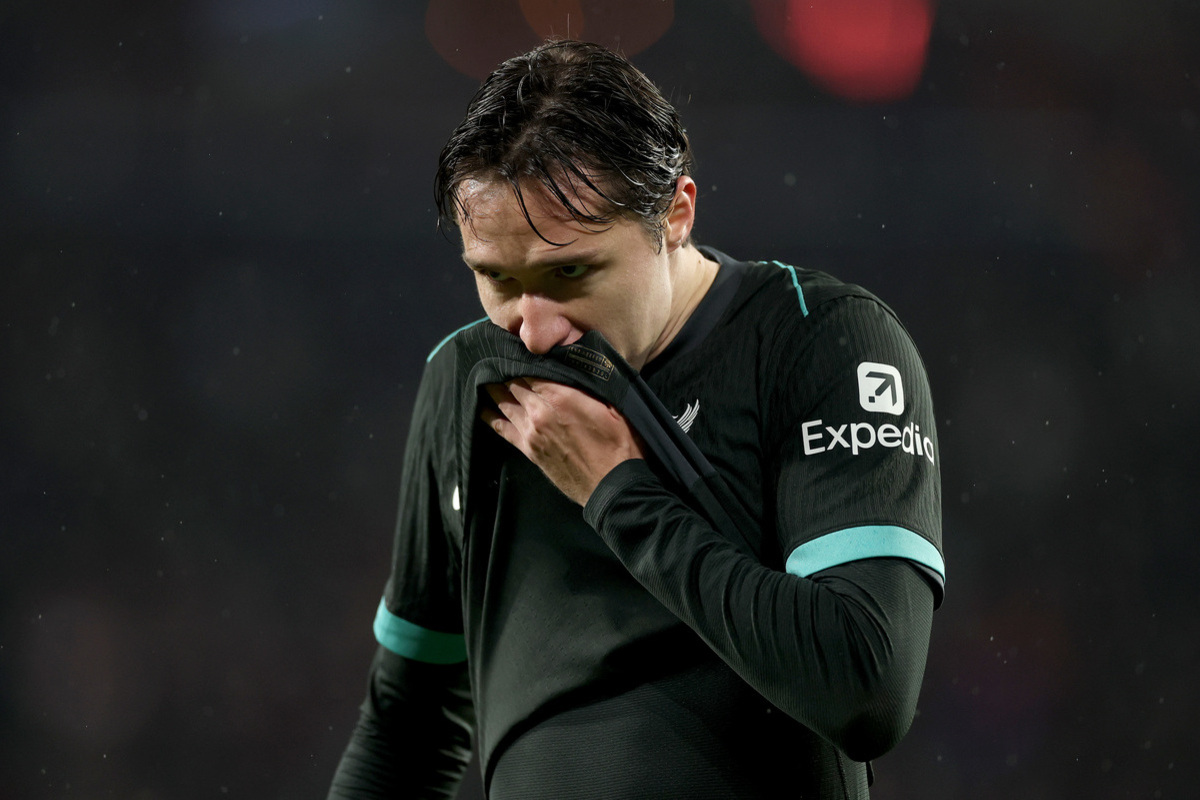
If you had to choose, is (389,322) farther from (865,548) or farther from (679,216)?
(865,548)

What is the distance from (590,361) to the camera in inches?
43.7

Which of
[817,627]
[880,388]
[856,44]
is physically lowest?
[856,44]

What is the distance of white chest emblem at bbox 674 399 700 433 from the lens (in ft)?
3.80

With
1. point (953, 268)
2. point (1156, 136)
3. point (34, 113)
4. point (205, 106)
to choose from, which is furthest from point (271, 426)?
point (1156, 136)

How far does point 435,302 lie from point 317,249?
0.41 meters

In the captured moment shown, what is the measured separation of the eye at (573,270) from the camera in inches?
43.7

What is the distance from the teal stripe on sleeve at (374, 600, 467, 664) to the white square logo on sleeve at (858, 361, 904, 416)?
25.0 inches

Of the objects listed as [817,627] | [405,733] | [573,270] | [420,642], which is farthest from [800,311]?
[405,733]

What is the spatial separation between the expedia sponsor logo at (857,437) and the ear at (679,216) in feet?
0.93

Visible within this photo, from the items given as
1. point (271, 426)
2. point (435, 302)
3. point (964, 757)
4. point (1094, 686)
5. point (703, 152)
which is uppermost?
point (703, 152)

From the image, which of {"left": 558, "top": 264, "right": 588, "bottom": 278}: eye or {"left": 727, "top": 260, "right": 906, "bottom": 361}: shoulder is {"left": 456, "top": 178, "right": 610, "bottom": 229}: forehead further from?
{"left": 727, "top": 260, "right": 906, "bottom": 361}: shoulder

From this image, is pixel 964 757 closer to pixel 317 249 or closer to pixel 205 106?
pixel 317 249

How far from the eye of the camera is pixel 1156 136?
3232 millimetres

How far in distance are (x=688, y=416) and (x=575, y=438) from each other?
0.45 ft
